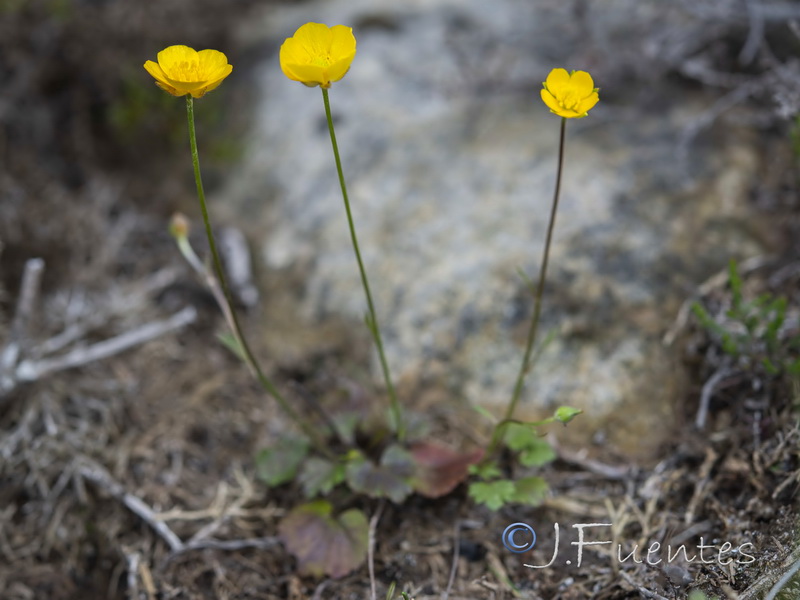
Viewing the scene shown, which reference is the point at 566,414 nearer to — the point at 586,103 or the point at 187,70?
the point at 586,103

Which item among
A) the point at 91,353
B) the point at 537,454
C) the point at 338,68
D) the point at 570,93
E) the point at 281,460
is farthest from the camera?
the point at 91,353

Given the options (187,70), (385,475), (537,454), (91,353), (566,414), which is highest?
(187,70)

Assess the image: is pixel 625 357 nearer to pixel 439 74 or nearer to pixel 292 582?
pixel 292 582

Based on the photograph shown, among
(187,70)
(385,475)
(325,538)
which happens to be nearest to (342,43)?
(187,70)

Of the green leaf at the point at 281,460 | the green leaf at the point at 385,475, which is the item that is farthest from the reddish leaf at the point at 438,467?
the green leaf at the point at 281,460

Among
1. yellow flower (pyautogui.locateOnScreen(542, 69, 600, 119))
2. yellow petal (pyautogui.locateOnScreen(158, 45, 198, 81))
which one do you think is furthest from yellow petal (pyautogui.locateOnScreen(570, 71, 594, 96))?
yellow petal (pyautogui.locateOnScreen(158, 45, 198, 81))
